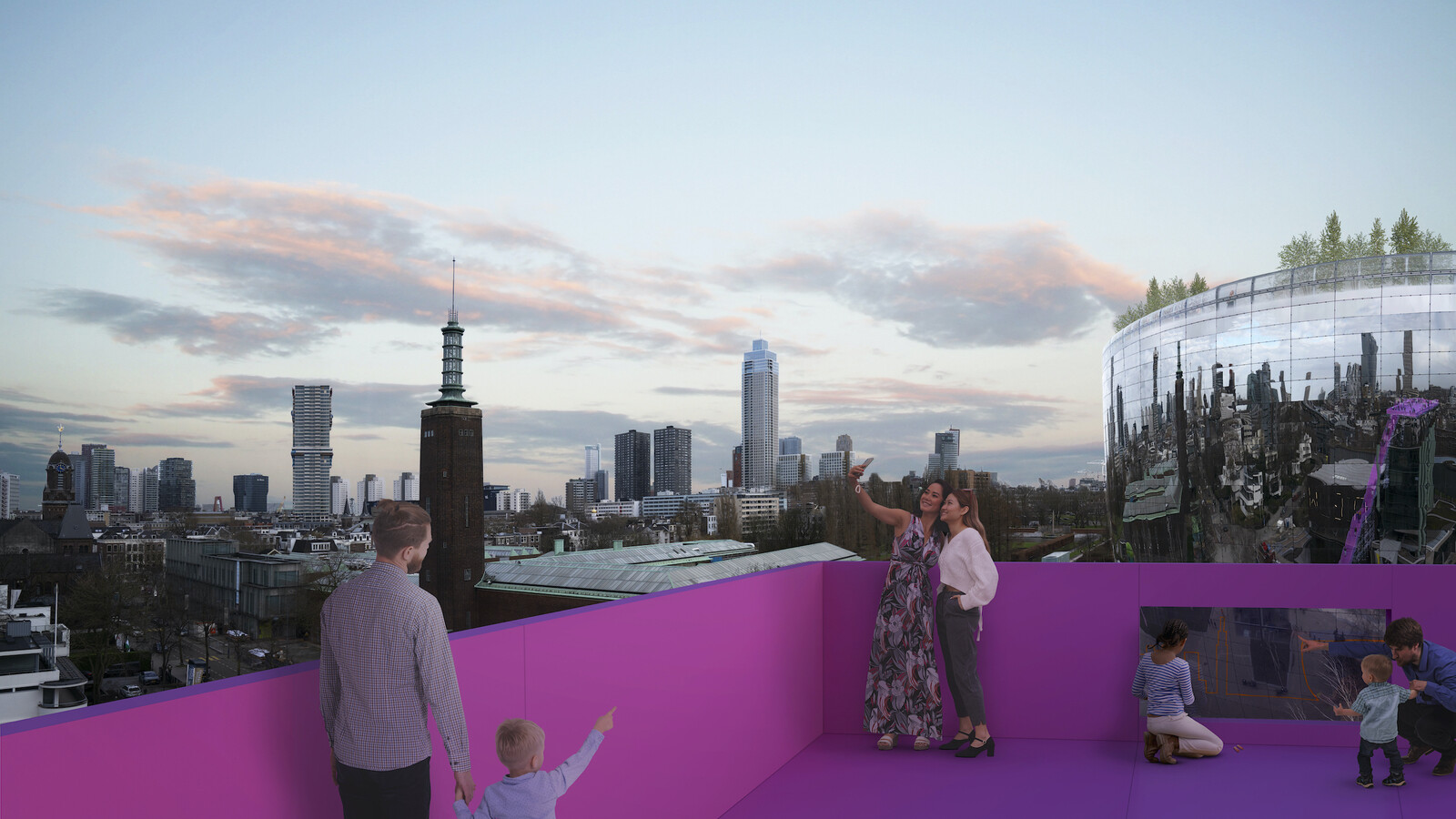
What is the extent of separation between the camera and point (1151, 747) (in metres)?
5.09

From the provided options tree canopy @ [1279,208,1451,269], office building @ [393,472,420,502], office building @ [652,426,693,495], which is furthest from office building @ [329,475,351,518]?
tree canopy @ [1279,208,1451,269]

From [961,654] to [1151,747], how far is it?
116 cm

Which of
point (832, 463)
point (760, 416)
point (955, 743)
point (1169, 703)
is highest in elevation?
point (760, 416)

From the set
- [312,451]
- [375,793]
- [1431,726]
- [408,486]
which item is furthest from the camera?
[408,486]

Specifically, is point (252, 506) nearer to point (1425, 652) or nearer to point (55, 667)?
point (55, 667)

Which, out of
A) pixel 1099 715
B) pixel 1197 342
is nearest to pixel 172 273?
pixel 1197 342

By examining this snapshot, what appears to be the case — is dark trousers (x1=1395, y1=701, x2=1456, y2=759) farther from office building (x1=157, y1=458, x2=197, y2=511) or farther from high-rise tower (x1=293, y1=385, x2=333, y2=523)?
high-rise tower (x1=293, y1=385, x2=333, y2=523)

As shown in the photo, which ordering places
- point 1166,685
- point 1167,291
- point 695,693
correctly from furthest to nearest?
point 1167,291 < point 1166,685 < point 695,693

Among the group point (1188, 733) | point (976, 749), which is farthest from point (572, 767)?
point (1188, 733)

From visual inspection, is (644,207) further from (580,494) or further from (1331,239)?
(1331,239)

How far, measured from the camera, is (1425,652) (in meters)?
4.58

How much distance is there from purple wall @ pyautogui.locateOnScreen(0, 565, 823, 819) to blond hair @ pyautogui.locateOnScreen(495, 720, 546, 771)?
29 cm

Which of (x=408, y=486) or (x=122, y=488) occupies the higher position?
(x=122, y=488)

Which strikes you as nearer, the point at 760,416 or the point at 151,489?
the point at 151,489
